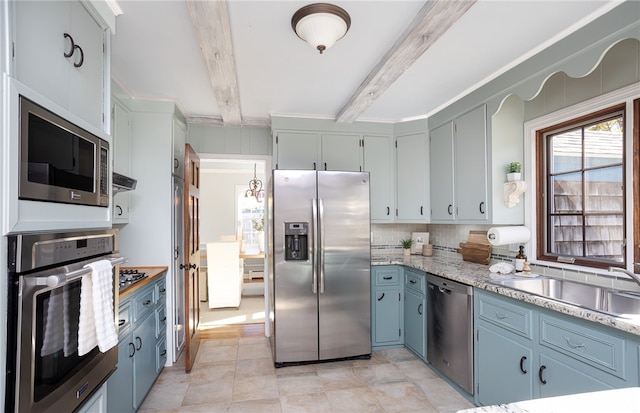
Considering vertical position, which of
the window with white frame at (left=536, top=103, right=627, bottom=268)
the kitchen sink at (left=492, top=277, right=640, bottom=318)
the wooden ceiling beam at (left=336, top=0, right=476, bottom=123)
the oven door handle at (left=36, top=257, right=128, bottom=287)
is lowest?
the kitchen sink at (left=492, top=277, right=640, bottom=318)

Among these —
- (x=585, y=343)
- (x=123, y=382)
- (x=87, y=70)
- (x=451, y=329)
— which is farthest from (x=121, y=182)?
(x=585, y=343)

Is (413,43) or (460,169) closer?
(413,43)

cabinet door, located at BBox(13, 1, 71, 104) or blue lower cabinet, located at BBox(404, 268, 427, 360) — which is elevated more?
cabinet door, located at BBox(13, 1, 71, 104)

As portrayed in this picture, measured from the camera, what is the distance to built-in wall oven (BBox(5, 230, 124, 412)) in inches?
37.1

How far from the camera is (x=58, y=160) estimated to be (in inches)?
44.3

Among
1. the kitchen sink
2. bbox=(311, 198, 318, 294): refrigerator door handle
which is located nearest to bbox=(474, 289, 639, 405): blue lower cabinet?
the kitchen sink

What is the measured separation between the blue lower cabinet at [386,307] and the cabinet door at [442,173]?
2.42ft

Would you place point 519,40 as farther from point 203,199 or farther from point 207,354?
point 203,199

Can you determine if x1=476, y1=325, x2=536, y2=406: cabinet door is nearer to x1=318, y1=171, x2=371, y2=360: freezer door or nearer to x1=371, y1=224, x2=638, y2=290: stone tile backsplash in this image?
x1=371, y1=224, x2=638, y2=290: stone tile backsplash

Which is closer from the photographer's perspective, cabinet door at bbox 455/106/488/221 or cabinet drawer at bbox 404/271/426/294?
cabinet door at bbox 455/106/488/221

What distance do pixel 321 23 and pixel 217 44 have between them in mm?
653

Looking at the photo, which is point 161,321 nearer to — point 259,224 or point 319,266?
point 319,266

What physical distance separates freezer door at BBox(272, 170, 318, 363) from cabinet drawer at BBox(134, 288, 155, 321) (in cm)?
100

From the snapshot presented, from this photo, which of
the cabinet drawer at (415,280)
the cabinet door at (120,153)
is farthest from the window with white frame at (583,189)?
the cabinet door at (120,153)
